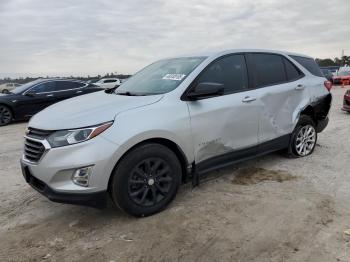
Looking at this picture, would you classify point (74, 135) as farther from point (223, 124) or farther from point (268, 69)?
point (268, 69)

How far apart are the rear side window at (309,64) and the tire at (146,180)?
311 cm

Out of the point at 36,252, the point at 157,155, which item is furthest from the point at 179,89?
the point at 36,252

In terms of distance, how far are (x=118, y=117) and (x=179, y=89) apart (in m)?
0.86

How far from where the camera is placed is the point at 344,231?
356cm

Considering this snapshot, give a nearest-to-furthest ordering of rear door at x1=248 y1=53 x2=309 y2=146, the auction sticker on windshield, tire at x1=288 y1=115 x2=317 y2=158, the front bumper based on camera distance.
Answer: the front bumper, the auction sticker on windshield, rear door at x1=248 y1=53 x2=309 y2=146, tire at x1=288 y1=115 x2=317 y2=158

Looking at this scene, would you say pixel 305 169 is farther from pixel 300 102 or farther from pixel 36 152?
pixel 36 152

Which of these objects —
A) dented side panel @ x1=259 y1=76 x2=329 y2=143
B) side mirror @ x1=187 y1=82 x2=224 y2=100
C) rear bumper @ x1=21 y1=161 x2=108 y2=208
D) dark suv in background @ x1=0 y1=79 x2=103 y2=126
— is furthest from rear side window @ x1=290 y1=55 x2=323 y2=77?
dark suv in background @ x1=0 y1=79 x2=103 y2=126

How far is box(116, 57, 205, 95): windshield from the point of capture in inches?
175

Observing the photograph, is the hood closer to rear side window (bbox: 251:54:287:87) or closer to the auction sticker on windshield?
the auction sticker on windshield

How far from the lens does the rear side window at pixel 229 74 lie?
4617 mm

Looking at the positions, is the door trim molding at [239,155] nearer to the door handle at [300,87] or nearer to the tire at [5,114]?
the door handle at [300,87]

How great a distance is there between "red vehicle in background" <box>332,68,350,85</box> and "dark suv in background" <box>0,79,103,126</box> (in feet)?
67.6

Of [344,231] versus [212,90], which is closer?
[344,231]

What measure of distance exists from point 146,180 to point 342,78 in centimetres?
2602
